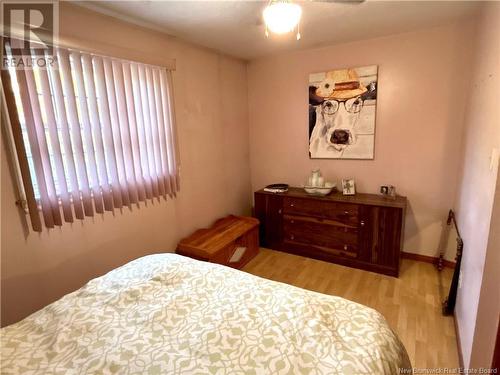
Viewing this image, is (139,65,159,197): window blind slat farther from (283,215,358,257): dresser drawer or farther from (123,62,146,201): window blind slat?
(283,215,358,257): dresser drawer

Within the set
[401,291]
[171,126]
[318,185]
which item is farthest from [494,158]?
[171,126]

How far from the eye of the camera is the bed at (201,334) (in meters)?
0.93

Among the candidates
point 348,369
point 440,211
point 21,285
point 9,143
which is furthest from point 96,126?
point 440,211

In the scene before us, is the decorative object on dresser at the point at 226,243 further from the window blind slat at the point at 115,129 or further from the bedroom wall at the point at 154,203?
the window blind slat at the point at 115,129

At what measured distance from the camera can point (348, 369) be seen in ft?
2.92

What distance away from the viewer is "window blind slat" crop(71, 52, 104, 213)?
171 centimetres

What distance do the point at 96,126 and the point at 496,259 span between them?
7.93 ft

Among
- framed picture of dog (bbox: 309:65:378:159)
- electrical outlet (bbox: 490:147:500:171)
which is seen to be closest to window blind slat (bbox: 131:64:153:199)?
framed picture of dog (bbox: 309:65:378:159)

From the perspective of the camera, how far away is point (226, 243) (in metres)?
2.52

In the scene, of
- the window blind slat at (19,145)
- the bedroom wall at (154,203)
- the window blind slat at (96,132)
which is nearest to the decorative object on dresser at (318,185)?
the bedroom wall at (154,203)

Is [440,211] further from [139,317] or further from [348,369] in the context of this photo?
[139,317]

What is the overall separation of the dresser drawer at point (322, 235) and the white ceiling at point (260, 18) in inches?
71.9

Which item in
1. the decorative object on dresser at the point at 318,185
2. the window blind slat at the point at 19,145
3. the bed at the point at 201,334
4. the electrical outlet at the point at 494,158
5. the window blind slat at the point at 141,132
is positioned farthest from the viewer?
the decorative object on dresser at the point at 318,185

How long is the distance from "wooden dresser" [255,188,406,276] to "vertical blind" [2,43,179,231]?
1.31 metres
